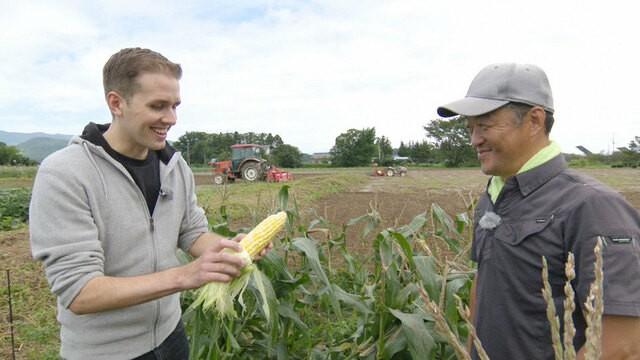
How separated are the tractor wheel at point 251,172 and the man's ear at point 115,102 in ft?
65.3

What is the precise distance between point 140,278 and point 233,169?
21.7 metres

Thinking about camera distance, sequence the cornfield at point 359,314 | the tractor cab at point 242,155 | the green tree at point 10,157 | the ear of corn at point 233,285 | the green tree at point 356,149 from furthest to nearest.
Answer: the green tree at point 356,149, the green tree at point 10,157, the tractor cab at point 242,155, the cornfield at point 359,314, the ear of corn at point 233,285

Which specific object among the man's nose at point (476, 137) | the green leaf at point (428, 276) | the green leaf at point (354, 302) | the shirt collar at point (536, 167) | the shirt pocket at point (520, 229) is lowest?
the green leaf at point (354, 302)

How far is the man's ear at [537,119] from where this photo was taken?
5.12ft

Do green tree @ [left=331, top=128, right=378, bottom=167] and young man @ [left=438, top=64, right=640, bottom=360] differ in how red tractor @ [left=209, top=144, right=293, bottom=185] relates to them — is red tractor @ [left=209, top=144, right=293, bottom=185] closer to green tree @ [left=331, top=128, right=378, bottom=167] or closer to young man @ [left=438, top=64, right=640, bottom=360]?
young man @ [left=438, top=64, right=640, bottom=360]

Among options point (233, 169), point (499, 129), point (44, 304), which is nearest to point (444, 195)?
point (233, 169)

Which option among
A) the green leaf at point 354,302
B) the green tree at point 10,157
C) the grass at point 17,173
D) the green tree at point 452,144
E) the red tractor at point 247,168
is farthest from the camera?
the green tree at point 10,157

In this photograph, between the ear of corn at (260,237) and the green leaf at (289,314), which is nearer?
the ear of corn at (260,237)

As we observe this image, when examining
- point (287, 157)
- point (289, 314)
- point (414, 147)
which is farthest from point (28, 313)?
point (414, 147)

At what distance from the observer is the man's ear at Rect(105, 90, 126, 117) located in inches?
66.3

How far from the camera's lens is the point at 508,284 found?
151 centimetres

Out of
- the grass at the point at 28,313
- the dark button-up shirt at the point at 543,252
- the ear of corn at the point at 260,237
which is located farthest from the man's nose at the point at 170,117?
the grass at the point at 28,313

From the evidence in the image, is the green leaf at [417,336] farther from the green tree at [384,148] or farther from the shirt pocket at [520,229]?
the green tree at [384,148]

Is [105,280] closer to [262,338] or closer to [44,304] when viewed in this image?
[262,338]
